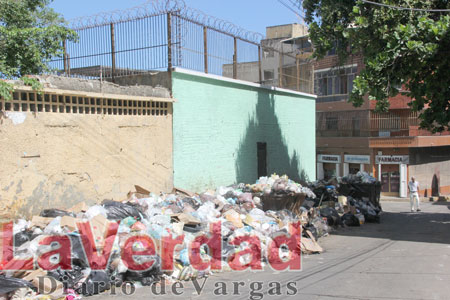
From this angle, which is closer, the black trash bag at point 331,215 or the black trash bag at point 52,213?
the black trash bag at point 52,213

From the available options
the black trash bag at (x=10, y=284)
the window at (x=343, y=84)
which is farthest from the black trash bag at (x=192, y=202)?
the window at (x=343, y=84)

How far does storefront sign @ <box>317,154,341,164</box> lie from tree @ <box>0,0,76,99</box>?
2171 cm

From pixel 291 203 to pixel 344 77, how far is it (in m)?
20.0

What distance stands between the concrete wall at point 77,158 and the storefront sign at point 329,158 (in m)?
20.2

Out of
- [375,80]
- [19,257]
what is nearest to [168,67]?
[375,80]

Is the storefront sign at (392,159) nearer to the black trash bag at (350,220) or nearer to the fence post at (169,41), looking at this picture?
the black trash bag at (350,220)

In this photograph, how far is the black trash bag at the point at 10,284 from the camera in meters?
4.78

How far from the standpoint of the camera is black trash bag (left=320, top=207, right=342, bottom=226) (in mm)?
10906

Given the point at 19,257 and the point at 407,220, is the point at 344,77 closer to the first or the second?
the point at 407,220

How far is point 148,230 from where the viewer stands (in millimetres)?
6617

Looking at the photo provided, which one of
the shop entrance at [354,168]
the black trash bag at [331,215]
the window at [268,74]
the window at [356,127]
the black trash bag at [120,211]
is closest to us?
the black trash bag at [120,211]

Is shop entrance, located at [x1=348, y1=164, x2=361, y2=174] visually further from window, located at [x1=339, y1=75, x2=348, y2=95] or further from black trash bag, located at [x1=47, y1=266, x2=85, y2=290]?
black trash bag, located at [x1=47, y1=266, x2=85, y2=290]

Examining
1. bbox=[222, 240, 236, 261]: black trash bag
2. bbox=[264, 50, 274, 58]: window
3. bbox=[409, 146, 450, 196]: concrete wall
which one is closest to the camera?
bbox=[222, 240, 236, 261]: black trash bag

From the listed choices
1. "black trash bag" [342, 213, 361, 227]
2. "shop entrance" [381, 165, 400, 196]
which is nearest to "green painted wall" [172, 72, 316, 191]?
"black trash bag" [342, 213, 361, 227]
